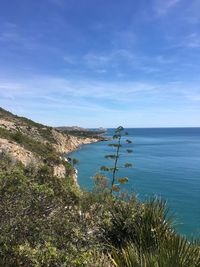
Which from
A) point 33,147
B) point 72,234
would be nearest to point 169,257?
point 72,234

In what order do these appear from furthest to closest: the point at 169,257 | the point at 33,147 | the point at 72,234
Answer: the point at 33,147 → the point at 72,234 → the point at 169,257

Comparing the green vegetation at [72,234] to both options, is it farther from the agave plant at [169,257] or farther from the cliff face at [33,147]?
the cliff face at [33,147]

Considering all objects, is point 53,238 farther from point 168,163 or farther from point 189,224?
point 168,163

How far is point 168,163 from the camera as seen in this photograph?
210ft

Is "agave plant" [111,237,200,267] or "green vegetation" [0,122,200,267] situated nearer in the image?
"agave plant" [111,237,200,267]

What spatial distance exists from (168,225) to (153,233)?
61cm

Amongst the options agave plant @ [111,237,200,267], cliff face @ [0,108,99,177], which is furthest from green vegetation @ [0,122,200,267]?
cliff face @ [0,108,99,177]

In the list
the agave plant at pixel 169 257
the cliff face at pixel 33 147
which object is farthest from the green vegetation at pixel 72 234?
the cliff face at pixel 33 147

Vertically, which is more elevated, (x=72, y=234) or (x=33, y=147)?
(x=72, y=234)

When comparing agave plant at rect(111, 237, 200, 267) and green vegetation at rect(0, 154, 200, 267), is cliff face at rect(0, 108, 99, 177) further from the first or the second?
agave plant at rect(111, 237, 200, 267)

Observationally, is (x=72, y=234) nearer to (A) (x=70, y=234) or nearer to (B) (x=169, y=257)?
(A) (x=70, y=234)

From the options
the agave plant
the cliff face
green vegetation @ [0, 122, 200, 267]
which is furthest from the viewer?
the cliff face

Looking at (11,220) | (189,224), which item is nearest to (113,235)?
(11,220)

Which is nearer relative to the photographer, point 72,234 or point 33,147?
point 72,234
